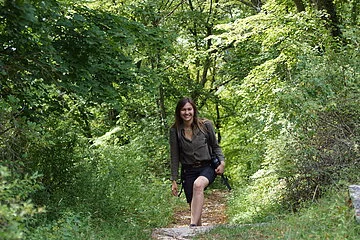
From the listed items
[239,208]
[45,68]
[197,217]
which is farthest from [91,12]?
[239,208]

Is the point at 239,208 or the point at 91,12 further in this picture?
the point at 239,208

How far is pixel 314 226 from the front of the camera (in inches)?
205

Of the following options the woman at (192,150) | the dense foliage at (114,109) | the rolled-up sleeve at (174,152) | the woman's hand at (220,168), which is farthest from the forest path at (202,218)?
the rolled-up sleeve at (174,152)

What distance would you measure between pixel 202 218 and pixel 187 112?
5955 millimetres

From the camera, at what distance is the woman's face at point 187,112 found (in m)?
6.92

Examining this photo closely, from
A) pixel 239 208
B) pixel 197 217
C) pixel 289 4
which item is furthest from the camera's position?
pixel 289 4

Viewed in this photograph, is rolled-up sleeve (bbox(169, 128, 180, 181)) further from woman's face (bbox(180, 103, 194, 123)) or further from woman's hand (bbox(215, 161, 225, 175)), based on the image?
woman's hand (bbox(215, 161, 225, 175))

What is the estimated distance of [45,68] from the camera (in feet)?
21.4

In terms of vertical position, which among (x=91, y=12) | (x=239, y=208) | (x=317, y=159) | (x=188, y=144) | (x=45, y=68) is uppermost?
(x=91, y=12)

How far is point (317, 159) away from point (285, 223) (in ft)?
5.26

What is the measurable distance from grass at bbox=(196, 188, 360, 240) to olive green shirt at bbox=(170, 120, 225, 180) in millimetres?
1144

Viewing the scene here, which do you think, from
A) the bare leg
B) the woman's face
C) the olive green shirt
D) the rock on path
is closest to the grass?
the rock on path

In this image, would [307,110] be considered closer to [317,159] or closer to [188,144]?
[317,159]

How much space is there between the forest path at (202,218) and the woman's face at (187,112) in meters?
1.54
